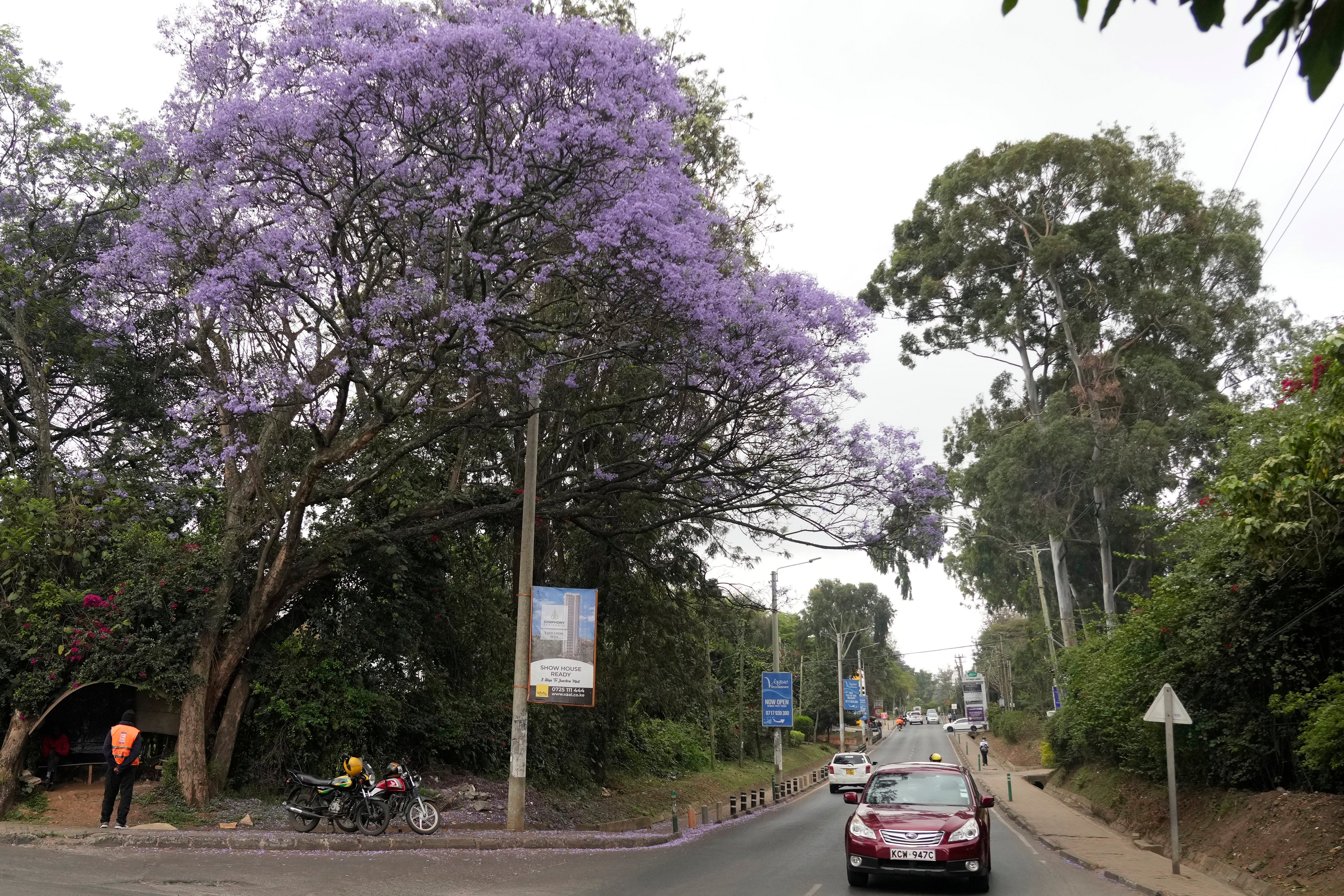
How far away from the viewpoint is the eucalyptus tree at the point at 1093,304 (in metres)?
32.7

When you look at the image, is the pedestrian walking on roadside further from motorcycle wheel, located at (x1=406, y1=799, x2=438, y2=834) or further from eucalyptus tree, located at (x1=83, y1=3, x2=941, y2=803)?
motorcycle wheel, located at (x1=406, y1=799, x2=438, y2=834)

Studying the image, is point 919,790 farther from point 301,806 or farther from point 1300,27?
point 1300,27

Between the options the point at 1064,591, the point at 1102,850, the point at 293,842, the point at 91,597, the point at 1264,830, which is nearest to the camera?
the point at 1264,830

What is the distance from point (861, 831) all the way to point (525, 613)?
267 inches

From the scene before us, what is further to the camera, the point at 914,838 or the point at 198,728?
the point at 198,728

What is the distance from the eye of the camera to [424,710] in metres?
20.2

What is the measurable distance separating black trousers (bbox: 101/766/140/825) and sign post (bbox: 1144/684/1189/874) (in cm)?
1406

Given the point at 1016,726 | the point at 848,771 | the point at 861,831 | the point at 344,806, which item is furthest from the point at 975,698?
the point at 861,831

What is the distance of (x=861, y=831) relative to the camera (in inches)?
440

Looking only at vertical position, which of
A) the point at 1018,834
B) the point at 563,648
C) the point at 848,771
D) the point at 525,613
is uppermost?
the point at 525,613

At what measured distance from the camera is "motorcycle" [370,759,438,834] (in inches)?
581

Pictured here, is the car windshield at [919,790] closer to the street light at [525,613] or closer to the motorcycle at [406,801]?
the street light at [525,613]

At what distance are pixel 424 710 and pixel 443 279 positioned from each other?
9752 mm

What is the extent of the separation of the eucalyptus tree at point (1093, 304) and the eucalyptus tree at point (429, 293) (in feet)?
57.9
